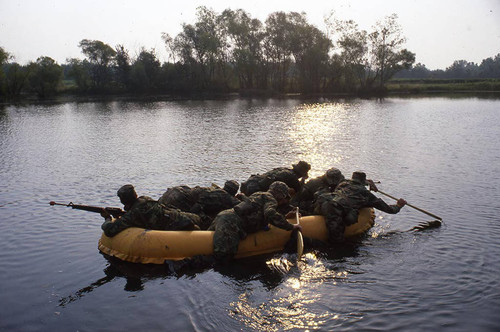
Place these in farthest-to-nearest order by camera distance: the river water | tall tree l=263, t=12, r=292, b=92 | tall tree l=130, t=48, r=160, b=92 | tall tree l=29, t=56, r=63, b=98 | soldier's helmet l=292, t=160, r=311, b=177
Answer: tall tree l=130, t=48, r=160, b=92
tall tree l=29, t=56, r=63, b=98
tall tree l=263, t=12, r=292, b=92
soldier's helmet l=292, t=160, r=311, b=177
the river water

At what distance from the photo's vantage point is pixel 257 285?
8039 millimetres

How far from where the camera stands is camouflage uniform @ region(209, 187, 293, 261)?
28.4ft

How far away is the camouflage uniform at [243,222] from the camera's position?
8.66 m

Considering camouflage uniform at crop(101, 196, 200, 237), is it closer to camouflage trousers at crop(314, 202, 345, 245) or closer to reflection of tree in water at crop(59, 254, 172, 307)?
reflection of tree in water at crop(59, 254, 172, 307)

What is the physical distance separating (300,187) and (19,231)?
25.1ft

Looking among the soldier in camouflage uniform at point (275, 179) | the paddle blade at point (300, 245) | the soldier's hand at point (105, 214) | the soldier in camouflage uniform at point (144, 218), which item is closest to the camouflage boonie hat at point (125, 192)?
the soldier in camouflage uniform at point (144, 218)

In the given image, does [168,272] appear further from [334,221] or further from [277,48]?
[277,48]

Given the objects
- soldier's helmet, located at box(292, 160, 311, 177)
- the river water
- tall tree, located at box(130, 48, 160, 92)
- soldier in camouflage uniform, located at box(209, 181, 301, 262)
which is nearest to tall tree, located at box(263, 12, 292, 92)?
tall tree, located at box(130, 48, 160, 92)

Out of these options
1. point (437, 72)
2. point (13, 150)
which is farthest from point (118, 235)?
point (437, 72)

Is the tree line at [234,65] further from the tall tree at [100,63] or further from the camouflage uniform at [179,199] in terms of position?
the camouflage uniform at [179,199]

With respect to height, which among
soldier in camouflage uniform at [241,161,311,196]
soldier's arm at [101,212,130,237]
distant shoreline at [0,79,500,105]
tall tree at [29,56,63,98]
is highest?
tall tree at [29,56,63,98]

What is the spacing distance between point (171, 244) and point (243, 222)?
61.7 inches

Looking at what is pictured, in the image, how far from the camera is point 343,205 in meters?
9.91

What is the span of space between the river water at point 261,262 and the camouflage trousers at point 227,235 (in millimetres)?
359
